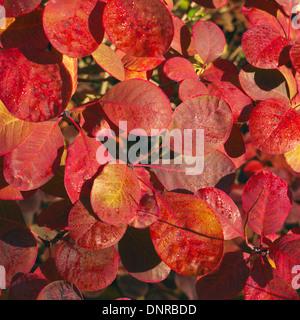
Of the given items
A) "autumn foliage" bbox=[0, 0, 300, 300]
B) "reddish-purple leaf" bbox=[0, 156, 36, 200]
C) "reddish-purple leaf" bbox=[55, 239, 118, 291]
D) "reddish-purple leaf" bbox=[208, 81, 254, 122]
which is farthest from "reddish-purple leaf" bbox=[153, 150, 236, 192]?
"reddish-purple leaf" bbox=[0, 156, 36, 200]

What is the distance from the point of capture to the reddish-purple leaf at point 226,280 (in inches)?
29.0

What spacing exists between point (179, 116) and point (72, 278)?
0.43 metres

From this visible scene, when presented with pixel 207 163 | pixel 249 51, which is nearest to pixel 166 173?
pixel 207 163

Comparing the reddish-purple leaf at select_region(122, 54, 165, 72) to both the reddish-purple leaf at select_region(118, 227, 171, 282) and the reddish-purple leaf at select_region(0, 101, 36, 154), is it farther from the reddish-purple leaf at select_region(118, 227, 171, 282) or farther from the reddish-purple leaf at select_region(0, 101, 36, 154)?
the reddish-purple leaf at select_region(118, 227, 171, 282)

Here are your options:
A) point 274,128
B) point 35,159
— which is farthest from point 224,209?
point 35,159

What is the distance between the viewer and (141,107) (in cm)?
64

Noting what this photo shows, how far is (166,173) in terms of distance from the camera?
740 mm

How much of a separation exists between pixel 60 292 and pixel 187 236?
299 millimetres

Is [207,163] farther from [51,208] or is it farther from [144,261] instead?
[51,208]

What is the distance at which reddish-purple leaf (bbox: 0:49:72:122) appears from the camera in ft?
1.97

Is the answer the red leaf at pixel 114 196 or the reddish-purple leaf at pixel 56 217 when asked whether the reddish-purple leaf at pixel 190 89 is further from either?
the reddish-purple leaf at pixel 56 217

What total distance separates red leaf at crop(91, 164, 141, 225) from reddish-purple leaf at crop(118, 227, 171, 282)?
16 cm

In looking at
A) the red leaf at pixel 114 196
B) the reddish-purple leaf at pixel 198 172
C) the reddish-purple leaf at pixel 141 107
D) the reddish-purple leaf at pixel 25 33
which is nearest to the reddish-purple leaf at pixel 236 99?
the reddish-purple leaf at pixel 198 172

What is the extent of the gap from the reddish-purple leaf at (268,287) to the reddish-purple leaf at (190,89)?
437mm
